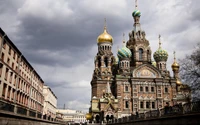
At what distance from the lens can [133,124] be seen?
1116 inches

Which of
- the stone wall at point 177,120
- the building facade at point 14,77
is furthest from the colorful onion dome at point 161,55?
the stone wall at point 177,120

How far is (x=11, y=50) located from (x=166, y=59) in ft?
144

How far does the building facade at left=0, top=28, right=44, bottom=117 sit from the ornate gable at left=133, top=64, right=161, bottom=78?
2684cm

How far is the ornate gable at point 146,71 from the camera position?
179 feet

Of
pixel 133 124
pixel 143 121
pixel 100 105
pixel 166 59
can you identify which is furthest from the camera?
pixel 166 59

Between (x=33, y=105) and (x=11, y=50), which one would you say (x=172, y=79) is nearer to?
(x=33, y=105)

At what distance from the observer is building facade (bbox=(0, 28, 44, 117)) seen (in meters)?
22.8

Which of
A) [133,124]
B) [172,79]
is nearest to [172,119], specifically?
[133,124]

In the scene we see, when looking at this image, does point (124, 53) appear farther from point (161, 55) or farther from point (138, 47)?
point (161, 55)

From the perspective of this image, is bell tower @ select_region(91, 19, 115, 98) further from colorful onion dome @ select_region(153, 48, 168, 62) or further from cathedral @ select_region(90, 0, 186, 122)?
colorful onion dome @ select_region(153, 48, 168, 62)

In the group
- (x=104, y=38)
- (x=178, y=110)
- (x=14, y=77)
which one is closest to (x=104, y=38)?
(x=104, y=38)

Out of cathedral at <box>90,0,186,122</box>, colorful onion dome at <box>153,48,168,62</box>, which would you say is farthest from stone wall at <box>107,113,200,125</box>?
colorful onion dome at <box>153,48,168,62</box>

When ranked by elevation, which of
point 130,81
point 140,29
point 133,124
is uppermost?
point 140,29

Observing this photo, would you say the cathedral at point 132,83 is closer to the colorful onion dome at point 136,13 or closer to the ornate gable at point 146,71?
the ornate gable at point 146,71
